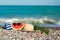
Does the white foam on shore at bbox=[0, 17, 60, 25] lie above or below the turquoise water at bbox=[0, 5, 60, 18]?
below

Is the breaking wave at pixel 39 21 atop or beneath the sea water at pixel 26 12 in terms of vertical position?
beneath

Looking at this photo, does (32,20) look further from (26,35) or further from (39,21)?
(26,35)

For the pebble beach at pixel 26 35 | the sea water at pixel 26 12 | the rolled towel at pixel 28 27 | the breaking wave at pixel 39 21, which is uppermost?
the sea water at pixel 26 12

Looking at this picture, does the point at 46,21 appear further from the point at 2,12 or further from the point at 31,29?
the point at 2,12

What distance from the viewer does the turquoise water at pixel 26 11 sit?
1541 mm

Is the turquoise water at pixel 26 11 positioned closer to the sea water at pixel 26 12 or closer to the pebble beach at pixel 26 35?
the sea water at pixel 26 12

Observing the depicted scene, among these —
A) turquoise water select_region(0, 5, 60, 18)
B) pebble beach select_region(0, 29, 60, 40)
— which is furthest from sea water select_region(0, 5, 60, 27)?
pebble beach select_region(0, 29, 60, 40)

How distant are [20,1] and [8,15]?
213 millimetres

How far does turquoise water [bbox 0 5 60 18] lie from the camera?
154cm

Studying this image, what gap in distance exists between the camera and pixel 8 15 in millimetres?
1540

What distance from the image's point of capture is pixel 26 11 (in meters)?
1.55

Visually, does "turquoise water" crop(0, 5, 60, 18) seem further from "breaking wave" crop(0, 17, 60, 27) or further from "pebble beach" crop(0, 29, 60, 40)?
"pebble beach" crop(0, 29, 60, 40)

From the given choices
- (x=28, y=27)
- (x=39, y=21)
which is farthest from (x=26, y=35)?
(x=39, y=21)

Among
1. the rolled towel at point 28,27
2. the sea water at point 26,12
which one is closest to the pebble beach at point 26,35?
the rolled towel at point 28,27
